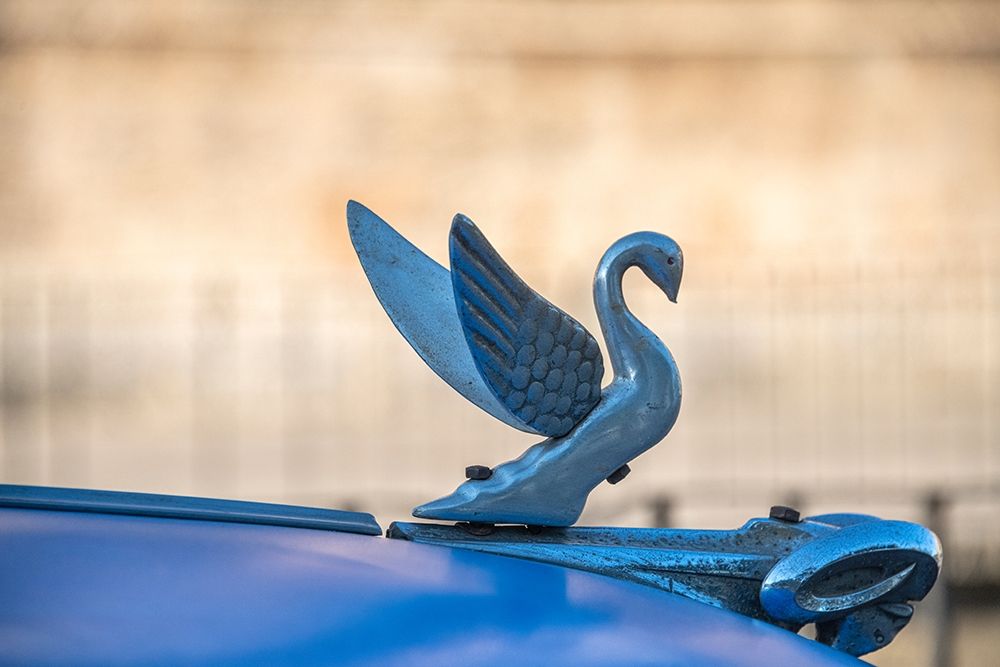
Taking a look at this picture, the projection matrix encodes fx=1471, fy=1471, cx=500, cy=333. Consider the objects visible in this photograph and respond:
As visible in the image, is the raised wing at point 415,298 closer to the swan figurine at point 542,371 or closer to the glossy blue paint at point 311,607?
the swan figurine at point 542,371

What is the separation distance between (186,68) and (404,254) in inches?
360

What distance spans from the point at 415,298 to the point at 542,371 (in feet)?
0.58

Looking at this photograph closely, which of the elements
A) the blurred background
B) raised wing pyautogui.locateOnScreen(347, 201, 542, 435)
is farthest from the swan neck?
the blurred background

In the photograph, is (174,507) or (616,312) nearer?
(174,507)

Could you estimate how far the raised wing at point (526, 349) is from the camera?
1.14 meters

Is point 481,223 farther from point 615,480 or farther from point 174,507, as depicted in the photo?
point 174,507

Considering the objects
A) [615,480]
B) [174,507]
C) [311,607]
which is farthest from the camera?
[615,480]

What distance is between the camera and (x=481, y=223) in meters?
9.88

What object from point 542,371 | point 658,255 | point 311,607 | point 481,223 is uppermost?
point 481,223

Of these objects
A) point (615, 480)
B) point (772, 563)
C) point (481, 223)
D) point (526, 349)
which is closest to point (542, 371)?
point (526, 349)

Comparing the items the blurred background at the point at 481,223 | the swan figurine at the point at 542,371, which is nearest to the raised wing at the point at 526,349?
the swan figurine at the point at 542,371

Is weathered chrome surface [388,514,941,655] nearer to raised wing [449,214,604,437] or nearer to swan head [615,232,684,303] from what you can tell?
raised wing [449,214,604,437]

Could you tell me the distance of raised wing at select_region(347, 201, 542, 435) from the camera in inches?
50.1

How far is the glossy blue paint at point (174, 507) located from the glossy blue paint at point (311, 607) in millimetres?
15
